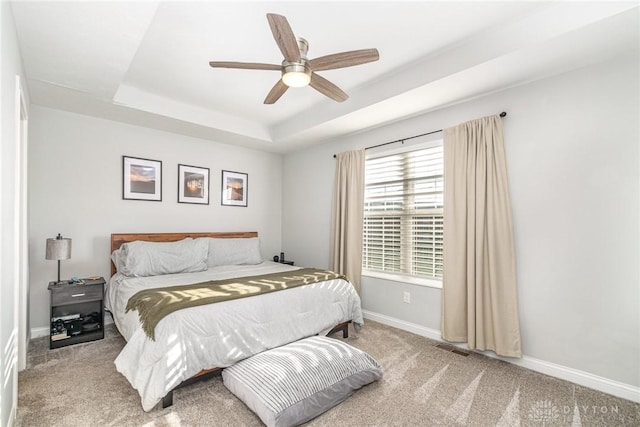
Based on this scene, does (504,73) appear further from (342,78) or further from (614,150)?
(342,78)

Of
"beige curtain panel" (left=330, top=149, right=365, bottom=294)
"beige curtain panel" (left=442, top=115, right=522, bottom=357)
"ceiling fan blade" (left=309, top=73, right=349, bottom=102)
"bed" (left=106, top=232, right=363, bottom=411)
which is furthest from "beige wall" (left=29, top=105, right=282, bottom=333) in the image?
"beige curtain panel" (left=442, top=115, right=522, bottom=357)

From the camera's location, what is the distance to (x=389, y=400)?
221 cm

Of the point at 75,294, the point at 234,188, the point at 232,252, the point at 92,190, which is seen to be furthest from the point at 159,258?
the point at 234,188

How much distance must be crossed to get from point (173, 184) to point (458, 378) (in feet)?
13.2

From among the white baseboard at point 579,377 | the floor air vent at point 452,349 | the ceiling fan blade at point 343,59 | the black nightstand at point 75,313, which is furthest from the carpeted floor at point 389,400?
the ceiling fan blade at point 343,59

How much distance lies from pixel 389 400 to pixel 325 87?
7.79 feet

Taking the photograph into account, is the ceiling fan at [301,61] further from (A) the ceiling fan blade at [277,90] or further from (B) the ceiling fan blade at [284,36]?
(A) the ceiling fan blade at [277,90]

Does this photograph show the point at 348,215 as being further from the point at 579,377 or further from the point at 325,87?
the point at 579,377

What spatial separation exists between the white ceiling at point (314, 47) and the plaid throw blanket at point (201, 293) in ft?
6.14

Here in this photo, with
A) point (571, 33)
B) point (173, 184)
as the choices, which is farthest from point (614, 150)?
point (173, 184)

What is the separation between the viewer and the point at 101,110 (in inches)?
136

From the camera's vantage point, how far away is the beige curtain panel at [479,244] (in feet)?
9.25

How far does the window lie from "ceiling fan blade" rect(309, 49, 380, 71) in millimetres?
1756

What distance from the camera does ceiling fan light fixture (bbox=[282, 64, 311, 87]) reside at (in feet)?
6.75
